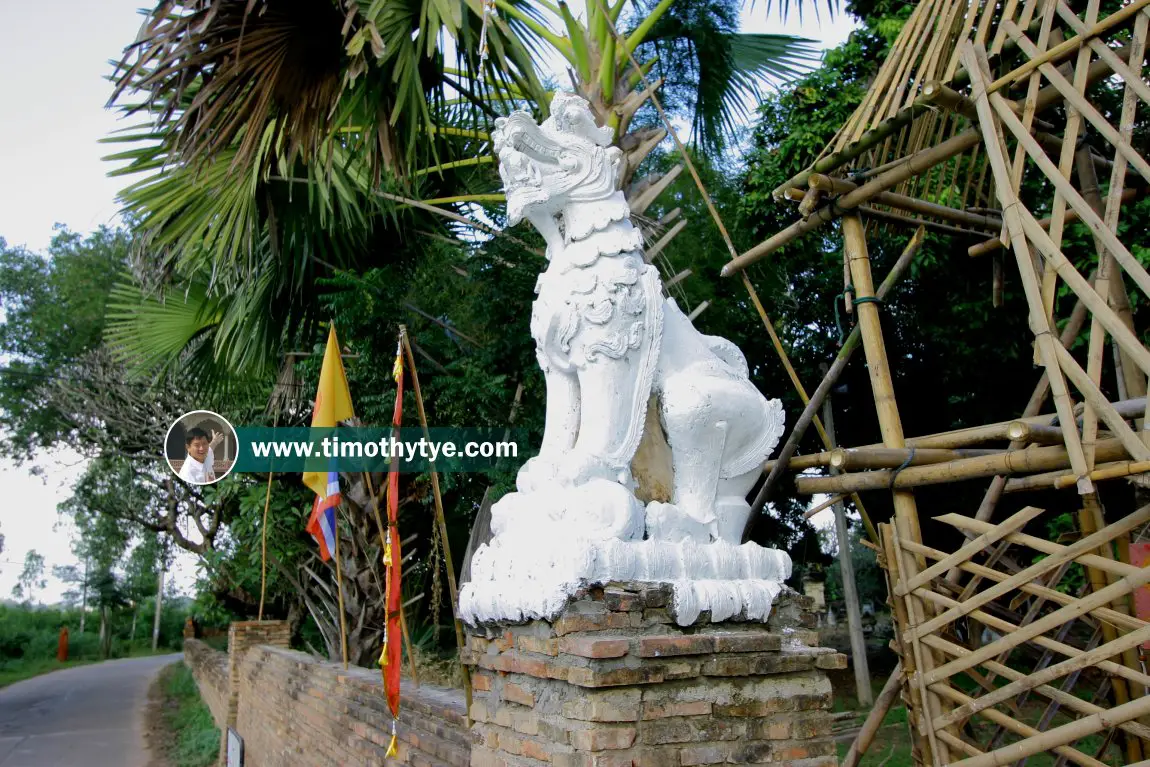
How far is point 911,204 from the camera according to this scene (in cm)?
418

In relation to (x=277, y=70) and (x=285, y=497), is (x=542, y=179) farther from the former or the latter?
(x=285, y=497)

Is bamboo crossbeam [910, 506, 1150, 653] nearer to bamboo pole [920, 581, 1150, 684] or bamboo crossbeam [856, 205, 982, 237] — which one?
bamboo pole [920, 581, 1150, 684]

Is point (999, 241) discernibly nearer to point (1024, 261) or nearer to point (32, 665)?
point (1024, 261)

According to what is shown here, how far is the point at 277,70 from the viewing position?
5199mm

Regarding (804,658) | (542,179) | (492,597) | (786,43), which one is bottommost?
(804,658)

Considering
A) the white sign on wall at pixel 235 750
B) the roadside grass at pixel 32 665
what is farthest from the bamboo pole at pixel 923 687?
the roadside grass at pixel 32 665

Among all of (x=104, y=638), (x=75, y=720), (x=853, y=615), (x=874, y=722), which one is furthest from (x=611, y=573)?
(x=104, y=638)

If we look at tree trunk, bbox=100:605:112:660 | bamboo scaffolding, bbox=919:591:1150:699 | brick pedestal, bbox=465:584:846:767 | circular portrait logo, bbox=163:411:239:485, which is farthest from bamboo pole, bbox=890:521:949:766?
tree trunk, bbox=100:605:112:660

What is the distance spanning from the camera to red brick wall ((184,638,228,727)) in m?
11.0

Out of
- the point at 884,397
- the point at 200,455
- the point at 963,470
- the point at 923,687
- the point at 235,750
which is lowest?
the point at 235,750

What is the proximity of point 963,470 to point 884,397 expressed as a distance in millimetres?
441

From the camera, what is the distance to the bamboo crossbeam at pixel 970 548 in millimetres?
2984

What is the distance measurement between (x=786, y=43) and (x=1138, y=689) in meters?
5.42

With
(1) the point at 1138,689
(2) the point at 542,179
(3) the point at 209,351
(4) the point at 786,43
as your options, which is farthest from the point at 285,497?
(1) the point at 1138,689
